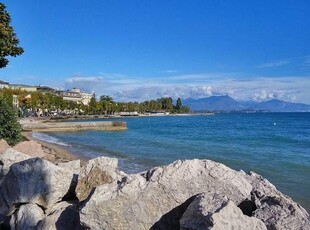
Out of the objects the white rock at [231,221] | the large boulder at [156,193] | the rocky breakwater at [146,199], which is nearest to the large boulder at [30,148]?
the rocky breakwater at [146,199]

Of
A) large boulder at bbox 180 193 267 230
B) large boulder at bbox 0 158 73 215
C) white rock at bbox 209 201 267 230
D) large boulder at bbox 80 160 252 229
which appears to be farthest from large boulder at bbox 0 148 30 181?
white rock at bbox 209 201 267 230

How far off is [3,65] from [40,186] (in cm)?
1094

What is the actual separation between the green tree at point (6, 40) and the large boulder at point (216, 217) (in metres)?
12.8

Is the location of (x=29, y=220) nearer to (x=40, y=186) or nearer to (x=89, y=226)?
(x=40, y=186)

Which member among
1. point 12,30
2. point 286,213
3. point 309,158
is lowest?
point 309,158

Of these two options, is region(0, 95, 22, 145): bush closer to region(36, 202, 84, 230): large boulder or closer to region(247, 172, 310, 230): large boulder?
region(36, 202, 84, 230): large boulder

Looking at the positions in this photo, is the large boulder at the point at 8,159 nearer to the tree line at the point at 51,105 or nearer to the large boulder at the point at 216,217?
the large boulder at the point at 216,217

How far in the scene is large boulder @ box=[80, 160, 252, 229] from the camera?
572 cm

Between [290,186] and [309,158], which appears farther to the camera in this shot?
[309,158]

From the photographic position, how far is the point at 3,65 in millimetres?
16859

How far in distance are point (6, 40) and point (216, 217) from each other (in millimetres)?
13751

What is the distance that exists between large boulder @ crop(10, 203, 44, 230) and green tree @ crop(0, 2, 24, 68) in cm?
1010

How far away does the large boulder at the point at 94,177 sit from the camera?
23.8ft

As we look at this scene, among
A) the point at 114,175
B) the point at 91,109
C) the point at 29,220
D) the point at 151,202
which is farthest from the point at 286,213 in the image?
the point at 91,109
